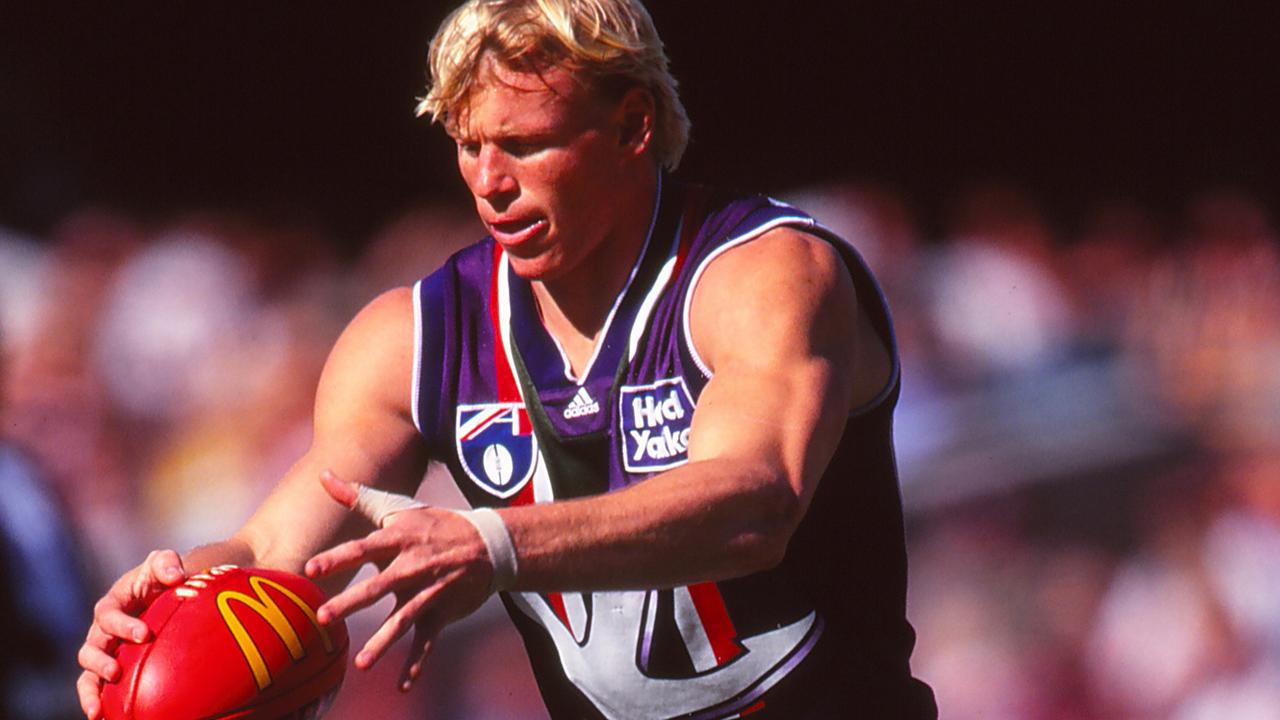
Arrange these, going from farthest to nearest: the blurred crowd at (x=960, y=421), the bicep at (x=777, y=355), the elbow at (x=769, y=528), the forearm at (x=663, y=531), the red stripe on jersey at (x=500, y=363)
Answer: the blurred crowd at (x=960, y=421), the red stripe on jersey at (x=500, y=363), the bicep at (x=777, y=355), the elbow at (x=769, y=528), the forearm at (x=663, y=531)

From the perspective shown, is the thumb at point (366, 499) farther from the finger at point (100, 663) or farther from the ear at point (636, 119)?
the ear at point (636, 119)

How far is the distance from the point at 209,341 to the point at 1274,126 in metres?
3.37

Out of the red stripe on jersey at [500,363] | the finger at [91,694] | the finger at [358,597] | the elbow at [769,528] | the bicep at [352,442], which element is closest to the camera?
the finger at [358,597]

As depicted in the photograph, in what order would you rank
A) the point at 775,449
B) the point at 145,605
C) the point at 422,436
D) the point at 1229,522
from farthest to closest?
the point at 1229,522 < the point at 422,436 < the point at 145,605 < the point at 775,449

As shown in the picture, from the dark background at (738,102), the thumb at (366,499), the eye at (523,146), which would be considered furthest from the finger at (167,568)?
the dark background at (738,102)

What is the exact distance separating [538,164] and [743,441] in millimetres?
768

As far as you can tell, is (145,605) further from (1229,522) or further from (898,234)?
(1229,522)

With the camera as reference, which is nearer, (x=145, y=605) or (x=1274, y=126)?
(x=145, y=605)

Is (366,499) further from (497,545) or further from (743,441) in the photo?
(743,441)

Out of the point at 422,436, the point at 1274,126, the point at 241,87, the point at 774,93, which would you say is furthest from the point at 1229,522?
the point at 241,87

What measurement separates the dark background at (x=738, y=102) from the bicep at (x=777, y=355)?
2367mm

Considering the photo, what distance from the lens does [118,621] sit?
2.82 metres

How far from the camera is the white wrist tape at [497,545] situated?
2283 mm

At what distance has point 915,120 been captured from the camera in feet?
17.7
